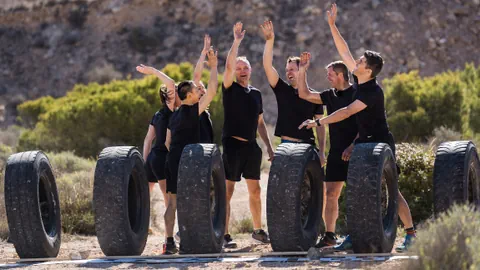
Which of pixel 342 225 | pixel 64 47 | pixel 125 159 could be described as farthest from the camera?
pixel 64 47

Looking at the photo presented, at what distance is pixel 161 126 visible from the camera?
37.7 feet

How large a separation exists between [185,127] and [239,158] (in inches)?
41.3

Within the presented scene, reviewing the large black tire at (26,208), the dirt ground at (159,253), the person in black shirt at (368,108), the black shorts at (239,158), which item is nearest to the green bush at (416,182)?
the dirt ground at (159,253)

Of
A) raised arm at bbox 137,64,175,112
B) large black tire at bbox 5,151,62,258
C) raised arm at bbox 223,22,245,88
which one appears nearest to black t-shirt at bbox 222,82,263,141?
raised arm at bbox 223,22,245,88

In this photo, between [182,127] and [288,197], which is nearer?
[288,197]

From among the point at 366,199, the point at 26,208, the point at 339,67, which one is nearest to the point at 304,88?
the point at 339,67

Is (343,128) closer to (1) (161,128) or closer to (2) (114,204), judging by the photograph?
(1) (161,128)

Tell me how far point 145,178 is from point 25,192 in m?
1.45

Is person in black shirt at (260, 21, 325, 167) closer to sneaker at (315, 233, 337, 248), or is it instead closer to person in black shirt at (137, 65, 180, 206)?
sneaker at (315, 233, 337, 248)

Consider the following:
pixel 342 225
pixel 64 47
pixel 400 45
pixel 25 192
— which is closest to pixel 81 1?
pixel 64 47

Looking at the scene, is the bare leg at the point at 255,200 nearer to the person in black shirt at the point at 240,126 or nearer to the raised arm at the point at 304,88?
the person in black shirt at the point at 240,126

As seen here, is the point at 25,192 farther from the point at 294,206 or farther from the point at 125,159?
the point at 294,206

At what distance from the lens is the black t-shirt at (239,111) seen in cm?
1126

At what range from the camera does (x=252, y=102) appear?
37.2 feet
